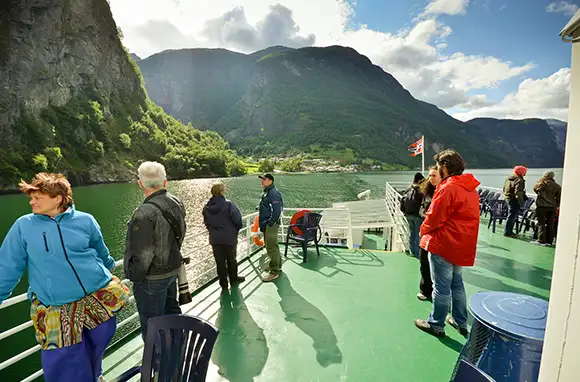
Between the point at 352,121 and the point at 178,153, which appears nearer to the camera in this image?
the point at 178,153

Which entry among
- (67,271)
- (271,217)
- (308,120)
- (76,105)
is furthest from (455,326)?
(308,120)

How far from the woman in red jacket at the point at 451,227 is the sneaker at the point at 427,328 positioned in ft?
0.75

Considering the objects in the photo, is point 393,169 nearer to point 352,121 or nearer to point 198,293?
point 352,121

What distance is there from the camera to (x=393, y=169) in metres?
112

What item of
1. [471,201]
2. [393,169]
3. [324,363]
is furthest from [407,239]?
[393,169]

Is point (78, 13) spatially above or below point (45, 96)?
above

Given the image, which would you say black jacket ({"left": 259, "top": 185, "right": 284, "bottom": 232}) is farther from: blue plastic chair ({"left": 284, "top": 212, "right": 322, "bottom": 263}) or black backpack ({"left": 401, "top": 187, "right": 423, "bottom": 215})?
black backpack ({"left": 401, "top": 187, "right": 423, "bottom": 215})

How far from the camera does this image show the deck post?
32.8 inches

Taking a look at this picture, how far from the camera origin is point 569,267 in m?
0.87

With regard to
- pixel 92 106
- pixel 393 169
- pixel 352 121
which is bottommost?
pixel 393 169

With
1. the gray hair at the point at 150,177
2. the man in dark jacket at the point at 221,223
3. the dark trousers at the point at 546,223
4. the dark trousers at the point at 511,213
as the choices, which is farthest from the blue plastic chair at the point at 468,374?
the dark trousers at the point at 511,213

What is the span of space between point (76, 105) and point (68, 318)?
77.1m

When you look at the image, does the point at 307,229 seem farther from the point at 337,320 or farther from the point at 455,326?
the point at 455,326

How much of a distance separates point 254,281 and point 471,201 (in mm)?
3115
